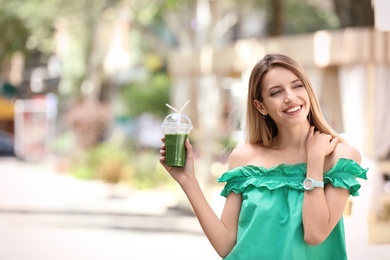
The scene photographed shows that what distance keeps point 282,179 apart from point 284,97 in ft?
0.86

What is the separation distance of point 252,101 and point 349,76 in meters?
9.30

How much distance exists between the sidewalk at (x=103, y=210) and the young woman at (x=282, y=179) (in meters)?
3.15

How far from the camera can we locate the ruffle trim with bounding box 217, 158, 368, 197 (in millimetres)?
2516

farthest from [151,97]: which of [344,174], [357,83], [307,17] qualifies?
[344,174]

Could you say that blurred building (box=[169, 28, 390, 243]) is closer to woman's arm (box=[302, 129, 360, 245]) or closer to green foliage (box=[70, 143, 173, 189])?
green foliage (box=[70, 143, 173, 189])

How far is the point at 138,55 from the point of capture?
108 feet

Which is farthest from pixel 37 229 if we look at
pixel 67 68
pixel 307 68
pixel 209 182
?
pixel 67 68

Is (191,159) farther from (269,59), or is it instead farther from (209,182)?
(209,182)

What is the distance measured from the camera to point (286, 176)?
2607 mm

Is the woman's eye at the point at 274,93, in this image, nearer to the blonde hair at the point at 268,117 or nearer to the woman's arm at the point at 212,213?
the blonde hair at the point at 268,117

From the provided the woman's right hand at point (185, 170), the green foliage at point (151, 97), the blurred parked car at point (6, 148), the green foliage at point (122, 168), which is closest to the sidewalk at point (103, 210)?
the green foliage at point (122, 168)

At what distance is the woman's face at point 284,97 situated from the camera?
103 inches

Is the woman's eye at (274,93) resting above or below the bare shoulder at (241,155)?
above

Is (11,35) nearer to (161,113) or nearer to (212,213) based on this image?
(161,113)
